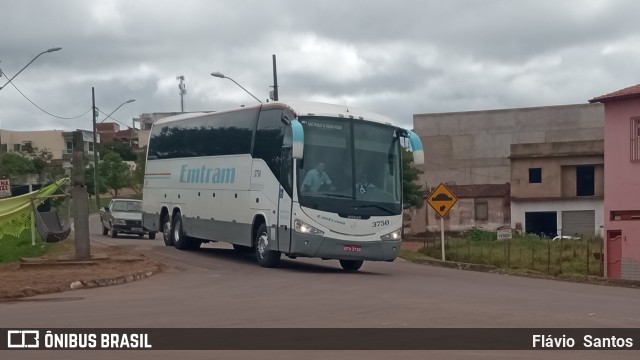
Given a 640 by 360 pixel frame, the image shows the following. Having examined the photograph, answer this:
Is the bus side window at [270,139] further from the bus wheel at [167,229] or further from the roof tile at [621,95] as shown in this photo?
the roof tile at [621,95]

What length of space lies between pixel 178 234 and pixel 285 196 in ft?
26.3

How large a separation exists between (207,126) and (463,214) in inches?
1632

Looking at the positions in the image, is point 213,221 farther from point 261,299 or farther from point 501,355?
point 501,355

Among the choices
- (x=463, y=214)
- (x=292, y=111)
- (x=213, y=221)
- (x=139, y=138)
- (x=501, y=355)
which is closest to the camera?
(x=501, y=355)

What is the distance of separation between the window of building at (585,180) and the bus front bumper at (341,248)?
39.5 metres

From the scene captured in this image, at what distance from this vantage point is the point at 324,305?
49.1 feet

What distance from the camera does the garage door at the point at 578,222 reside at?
190 feet

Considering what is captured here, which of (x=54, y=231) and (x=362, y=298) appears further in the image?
(x=54, y=231)

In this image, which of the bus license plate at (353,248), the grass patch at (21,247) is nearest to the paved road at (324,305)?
the bus license plate at (353,248)

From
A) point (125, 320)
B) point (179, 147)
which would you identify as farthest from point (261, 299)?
point (179, 147)

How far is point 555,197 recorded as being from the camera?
58.9 m

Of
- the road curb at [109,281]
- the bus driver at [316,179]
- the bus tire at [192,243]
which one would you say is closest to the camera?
the road curb at [109,281]

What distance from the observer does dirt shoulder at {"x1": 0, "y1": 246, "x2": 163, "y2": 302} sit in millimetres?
17266

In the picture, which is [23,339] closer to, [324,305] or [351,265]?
[324,305]
